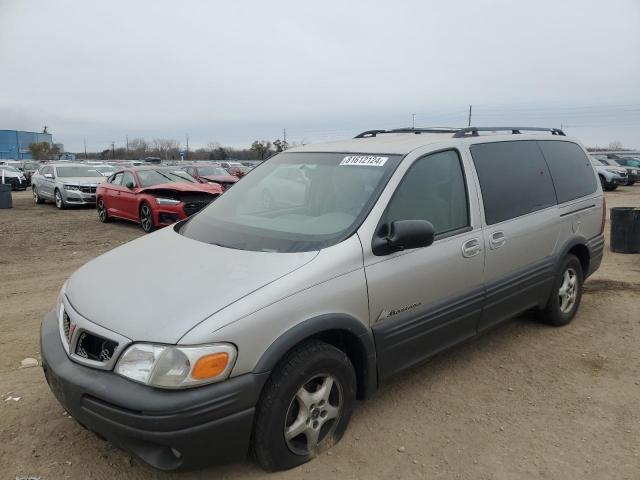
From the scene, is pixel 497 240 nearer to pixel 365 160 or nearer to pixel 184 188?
pixel 365 160

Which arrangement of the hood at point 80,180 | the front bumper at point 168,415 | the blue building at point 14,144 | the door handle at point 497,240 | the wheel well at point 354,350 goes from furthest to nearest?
the blue building at point 14,144, the hood at point 80,180, the door handle at point 497,240, the wheel well at point 354,350, the front bumper at point 168,415

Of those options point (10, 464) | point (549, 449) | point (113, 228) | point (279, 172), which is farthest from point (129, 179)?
point (549, 449)

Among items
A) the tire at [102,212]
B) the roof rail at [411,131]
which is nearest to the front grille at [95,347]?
the roof rail at [411,131]

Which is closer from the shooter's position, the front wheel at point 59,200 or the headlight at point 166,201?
the headlight at point 166,201

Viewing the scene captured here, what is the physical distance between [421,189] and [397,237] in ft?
2.05

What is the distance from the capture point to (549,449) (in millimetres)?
2967

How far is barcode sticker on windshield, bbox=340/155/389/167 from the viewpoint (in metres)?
3.41

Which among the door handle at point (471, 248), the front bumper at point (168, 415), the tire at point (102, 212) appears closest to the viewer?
the front bumper at point (168, 415)

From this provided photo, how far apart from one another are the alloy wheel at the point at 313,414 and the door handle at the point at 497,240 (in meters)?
1.65

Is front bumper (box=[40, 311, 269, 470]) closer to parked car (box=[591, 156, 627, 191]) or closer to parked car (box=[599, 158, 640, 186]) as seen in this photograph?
parked car (box=[591, 156, 627, 191])

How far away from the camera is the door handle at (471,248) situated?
3538 mm

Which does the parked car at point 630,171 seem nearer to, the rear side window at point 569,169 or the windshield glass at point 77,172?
the windshield glass at point 77,172

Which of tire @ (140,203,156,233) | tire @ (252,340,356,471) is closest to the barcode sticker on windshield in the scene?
tire @ (252,340,356,471)

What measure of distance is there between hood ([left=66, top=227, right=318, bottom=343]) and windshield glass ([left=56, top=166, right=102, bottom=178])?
15.5 metres
